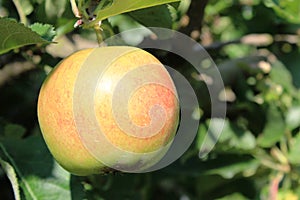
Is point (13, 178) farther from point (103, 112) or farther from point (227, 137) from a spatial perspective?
point (227, 137)

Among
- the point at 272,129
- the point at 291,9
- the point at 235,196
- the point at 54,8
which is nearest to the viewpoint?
the point at 54,8

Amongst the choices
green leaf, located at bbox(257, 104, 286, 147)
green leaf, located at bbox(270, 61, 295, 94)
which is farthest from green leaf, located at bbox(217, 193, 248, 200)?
green leaf, located at bbox(270, 61, 295, 94)

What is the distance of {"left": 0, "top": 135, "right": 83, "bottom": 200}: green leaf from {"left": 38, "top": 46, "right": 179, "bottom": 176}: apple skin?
6.7 inches

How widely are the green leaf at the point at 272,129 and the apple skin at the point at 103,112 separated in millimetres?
665

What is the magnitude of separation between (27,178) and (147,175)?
1.72 feet

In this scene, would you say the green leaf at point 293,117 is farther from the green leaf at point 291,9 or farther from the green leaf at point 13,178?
the green leaf at point 13,178

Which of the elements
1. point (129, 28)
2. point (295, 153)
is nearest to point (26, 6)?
point (129, 28)

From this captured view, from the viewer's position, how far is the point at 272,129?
1.55m

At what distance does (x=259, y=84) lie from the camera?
1.60m

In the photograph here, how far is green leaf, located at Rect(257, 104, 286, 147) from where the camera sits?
155 cm

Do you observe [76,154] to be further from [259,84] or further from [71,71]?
[259,84]

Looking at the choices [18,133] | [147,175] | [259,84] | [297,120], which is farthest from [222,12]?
Answer: [18,133]

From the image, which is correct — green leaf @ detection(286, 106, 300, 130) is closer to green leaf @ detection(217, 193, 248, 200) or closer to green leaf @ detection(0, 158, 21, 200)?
green leaf @ detection(217, 193, 248, 200)

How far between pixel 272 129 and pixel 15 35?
77cm
